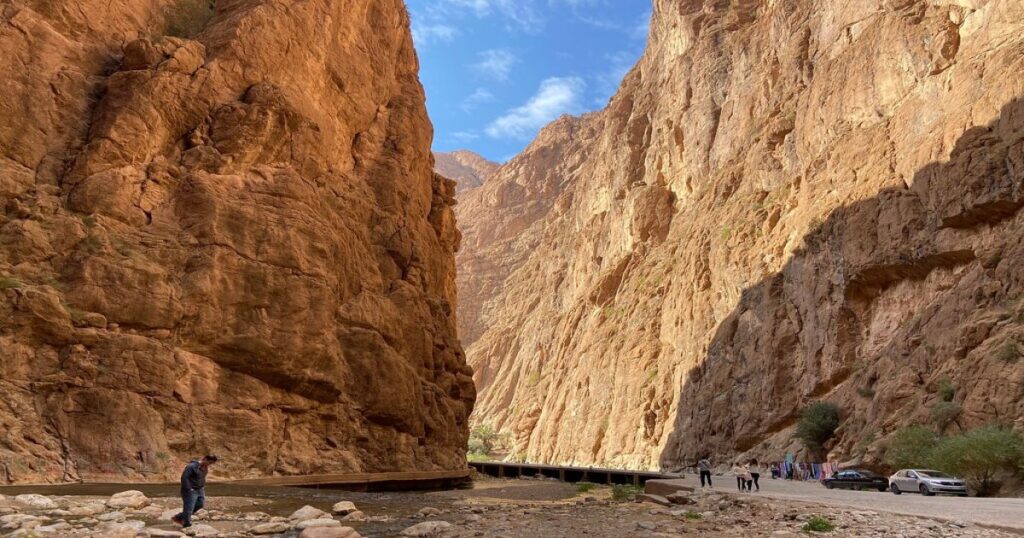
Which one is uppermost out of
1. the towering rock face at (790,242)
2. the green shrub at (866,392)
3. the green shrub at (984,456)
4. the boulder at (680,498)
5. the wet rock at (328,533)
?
the towering rock face at (790,242)

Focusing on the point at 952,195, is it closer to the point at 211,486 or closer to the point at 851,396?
the point at 851,396

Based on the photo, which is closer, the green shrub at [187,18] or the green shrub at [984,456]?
the green shrub at [984,456]

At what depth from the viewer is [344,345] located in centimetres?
3042

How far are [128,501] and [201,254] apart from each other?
12.6 meters

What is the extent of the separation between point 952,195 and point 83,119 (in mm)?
38218

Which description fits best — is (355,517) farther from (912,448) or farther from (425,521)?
(912,448)

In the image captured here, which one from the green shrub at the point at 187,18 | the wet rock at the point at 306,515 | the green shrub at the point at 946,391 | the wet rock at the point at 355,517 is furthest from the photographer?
the green shrub at the point at 187,18

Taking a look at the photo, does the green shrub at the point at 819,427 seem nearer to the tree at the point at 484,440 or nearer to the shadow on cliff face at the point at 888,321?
the shadow on cliff face at the point at 888,321

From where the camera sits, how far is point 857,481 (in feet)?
78.9

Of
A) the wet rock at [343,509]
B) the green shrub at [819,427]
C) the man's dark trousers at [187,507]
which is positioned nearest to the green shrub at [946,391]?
the green shrub at [819,427]

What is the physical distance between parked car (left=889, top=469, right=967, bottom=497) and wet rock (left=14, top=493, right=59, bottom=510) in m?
20.9

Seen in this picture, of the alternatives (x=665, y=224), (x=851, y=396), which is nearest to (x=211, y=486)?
(x=851, y=396)

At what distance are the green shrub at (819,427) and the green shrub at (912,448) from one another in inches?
350

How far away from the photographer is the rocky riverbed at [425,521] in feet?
35.8
